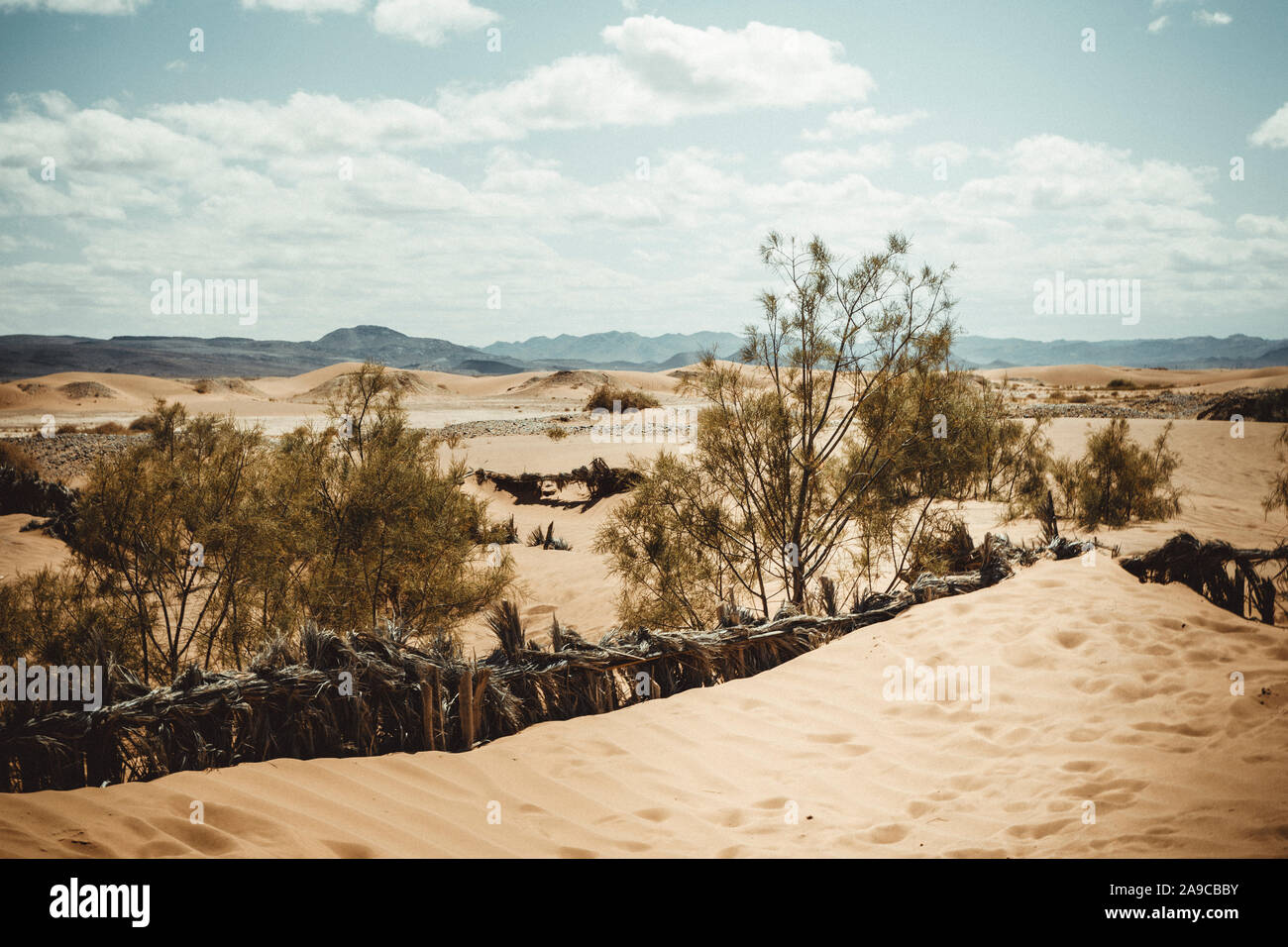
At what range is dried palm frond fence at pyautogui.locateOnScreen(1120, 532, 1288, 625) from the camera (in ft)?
23.1

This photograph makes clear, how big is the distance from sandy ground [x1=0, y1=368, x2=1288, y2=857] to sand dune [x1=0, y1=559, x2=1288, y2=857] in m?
0.02

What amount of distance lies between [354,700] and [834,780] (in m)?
2.91

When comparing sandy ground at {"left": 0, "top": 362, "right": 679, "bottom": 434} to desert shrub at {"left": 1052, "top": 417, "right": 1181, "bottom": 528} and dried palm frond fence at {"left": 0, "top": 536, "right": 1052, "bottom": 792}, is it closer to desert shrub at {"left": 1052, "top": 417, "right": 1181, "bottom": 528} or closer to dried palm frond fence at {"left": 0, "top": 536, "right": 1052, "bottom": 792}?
desert shrub at {"left": 1052, "top": 417, "right": 1181, "bottom": 528}

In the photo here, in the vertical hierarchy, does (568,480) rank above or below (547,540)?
above

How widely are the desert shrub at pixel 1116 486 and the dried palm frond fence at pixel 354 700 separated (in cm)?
1160

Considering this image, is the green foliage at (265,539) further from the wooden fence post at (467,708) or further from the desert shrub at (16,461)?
the desert shrub at (16,461)

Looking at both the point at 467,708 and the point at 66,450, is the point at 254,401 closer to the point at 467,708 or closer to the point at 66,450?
the point at 66,450

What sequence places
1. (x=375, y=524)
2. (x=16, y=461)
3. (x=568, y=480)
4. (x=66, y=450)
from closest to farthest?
(x=375, y=524)
(x=16, y=461)
(x=568, y=480)
(x=66, y=450)

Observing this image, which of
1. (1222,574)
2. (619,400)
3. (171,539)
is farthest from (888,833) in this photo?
(619,400)

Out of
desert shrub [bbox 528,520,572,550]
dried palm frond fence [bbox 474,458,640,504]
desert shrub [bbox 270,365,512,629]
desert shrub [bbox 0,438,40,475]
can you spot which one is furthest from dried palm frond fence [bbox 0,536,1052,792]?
desert shrub [bbox 0,438,40,475]

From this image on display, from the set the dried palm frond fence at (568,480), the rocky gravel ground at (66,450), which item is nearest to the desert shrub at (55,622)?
the dried palm frond fence at (568,480)

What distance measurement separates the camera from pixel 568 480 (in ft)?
70.9
